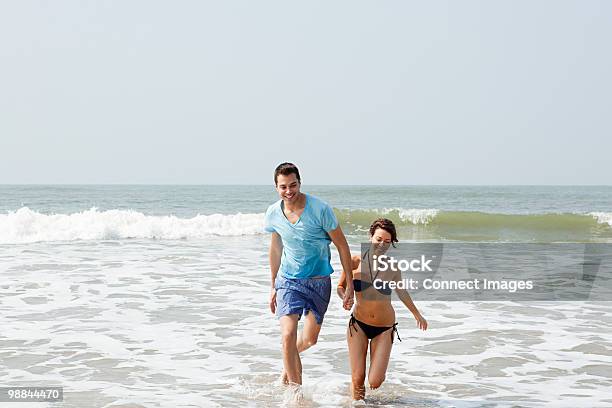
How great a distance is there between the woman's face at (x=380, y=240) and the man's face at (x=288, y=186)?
2.35 feet

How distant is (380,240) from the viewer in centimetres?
532

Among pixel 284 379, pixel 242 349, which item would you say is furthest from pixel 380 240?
pixel 242 349

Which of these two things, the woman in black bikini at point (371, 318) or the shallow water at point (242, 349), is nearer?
the woman in black bikini at point (371, 318)

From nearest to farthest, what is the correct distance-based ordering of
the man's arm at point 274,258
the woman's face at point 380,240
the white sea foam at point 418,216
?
the woman's face at point 380,240 < the man's arm at point 274,258 < the white sea foam at point 418,216

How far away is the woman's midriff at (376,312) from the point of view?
17.8 feet

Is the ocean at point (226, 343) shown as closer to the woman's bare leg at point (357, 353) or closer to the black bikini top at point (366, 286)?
the woman's bare leg at point (357, 353)

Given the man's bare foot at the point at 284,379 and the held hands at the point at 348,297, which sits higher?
the held hands at the point at 348,297

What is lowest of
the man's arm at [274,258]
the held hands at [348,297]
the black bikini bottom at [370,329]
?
the black bikini bottom at [370,329]

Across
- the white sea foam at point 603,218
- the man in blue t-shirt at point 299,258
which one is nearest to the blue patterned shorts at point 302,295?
the man in blue t-shirt at point 299,258

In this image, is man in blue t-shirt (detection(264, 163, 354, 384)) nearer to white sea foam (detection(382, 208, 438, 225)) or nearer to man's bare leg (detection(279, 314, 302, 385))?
man's bare leg (detection(279, 314, 302, 385))

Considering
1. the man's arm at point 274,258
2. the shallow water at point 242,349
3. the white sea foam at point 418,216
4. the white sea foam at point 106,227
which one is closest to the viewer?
the man's arm at point 274,258

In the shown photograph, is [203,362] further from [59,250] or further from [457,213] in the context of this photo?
[457,213]

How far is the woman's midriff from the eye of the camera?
17.8 ft

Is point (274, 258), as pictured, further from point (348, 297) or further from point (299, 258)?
point (348, 297)
